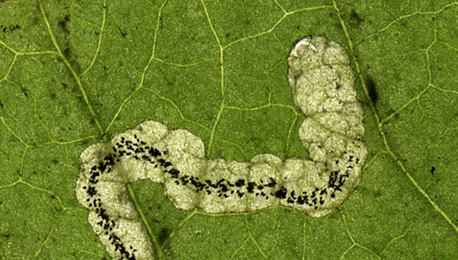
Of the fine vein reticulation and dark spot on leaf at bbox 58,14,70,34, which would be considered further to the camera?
the fine vein reticulation

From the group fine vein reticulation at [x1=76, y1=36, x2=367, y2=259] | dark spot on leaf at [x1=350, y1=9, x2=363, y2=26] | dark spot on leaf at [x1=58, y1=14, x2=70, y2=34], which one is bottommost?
fine vein reticulation at [x1=76, y1=36, x2=367, y2=259]

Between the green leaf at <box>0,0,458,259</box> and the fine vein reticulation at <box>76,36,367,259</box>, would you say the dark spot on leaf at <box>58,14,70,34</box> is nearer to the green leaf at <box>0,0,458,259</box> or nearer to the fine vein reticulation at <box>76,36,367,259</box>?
the green leaf at <box>0,0,458,259</box>

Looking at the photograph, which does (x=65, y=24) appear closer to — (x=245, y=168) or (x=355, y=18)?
(x=245, y=168)

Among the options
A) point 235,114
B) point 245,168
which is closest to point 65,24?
point 235,114

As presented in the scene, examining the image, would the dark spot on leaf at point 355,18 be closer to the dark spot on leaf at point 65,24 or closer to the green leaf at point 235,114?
the green leaf at point 235,114

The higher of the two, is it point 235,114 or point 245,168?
point 235,114

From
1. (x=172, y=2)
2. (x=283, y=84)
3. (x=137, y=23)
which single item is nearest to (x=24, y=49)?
(x=137, y=23)

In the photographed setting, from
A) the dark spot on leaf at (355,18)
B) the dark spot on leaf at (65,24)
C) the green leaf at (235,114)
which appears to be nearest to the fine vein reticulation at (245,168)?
the green leaf at (235,114)

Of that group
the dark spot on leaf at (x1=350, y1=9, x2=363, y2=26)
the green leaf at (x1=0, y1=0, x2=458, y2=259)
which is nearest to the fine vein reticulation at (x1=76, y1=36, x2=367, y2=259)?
the green leaf at (x1=0, y1=0, x2=458, y2=259)
